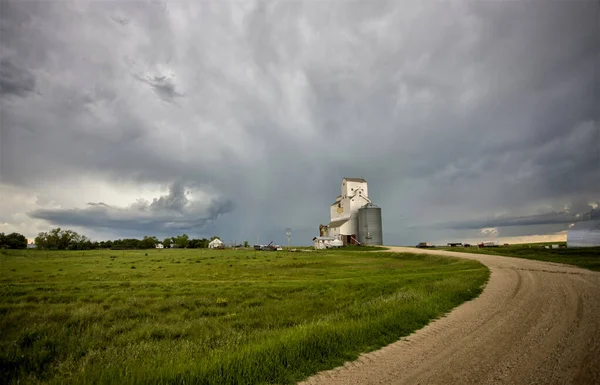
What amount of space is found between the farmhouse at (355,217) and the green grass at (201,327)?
67.3 meters

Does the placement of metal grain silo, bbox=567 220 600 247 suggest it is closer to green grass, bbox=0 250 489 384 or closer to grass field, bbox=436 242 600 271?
grass field, bbox=436 242 600 271

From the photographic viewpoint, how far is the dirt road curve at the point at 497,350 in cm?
721

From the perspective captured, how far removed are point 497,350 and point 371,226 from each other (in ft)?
281

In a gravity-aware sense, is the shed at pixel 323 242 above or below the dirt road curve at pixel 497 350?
above

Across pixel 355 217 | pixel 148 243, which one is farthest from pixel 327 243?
pixel 148 243

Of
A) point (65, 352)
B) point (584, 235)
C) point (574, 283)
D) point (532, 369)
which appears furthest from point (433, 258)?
point (584, 235)

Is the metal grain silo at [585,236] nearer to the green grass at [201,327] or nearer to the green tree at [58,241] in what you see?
the green grass at [201,327]

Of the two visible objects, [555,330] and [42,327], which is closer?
[555,330]

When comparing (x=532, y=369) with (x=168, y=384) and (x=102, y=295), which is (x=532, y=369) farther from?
(x=102, y=295)

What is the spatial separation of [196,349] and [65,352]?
576 cm

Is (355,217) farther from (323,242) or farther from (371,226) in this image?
(323,242)

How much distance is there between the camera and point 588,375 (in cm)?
696

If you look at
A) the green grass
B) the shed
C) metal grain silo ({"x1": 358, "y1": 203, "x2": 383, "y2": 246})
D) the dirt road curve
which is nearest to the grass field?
the green grass

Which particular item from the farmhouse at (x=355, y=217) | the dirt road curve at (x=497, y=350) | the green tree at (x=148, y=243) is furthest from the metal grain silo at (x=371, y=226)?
the green tree at (x=148, y=243)
